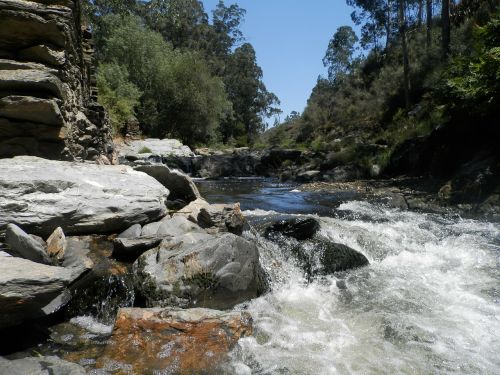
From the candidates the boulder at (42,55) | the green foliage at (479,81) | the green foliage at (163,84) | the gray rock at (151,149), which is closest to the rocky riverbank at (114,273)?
the boulder at (42,55)

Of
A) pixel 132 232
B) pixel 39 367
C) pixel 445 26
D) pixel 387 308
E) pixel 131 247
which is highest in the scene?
pixel 445 26

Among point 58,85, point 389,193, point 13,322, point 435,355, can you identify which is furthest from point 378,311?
point 389,193

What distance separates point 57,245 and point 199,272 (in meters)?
1.53

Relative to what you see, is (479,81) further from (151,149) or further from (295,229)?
(151,149)

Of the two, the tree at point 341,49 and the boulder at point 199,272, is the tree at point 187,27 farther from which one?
the boulder at point 199,272

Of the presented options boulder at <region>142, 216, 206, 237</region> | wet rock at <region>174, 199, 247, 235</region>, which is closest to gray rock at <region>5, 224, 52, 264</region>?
boulder at <region>142, 216, 206, 237</region>

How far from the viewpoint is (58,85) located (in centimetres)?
554

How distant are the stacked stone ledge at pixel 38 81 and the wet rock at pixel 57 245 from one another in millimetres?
1758

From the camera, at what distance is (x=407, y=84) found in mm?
23328

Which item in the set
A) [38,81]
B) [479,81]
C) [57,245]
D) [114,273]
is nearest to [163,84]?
[479,81]

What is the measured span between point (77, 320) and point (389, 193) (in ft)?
33.8

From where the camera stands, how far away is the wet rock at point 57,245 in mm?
4172

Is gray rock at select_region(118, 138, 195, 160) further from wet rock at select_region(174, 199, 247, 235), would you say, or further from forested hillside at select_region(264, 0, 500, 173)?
wet rock at select_region(174, 199, 247, 235)

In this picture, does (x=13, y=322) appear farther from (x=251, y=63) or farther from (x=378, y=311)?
(x=251, y=63)
